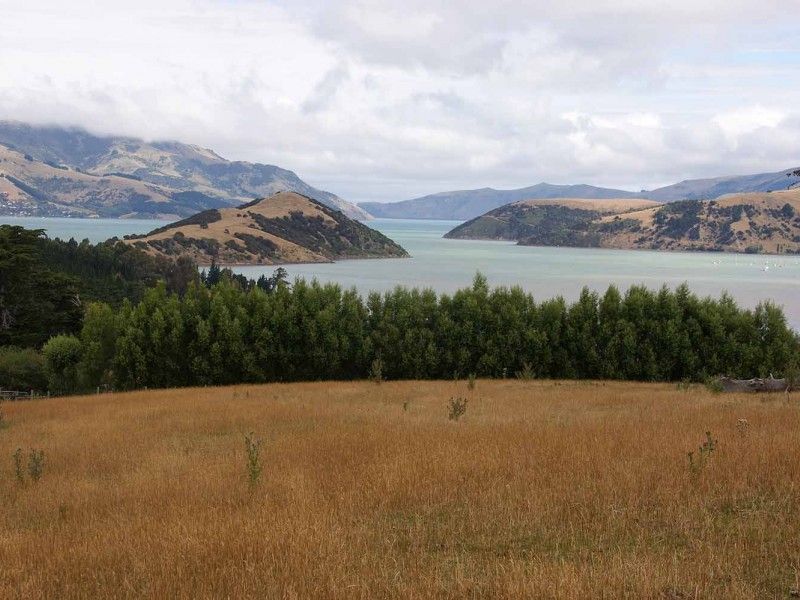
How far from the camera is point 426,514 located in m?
9.54

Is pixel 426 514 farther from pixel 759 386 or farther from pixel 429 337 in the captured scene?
pixel 429 337

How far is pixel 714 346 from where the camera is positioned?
54.1 m

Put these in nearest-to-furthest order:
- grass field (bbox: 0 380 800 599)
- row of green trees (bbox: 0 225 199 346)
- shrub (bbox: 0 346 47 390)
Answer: grass field (bbox: 0 380 800 599)
shrub (bbox: 0 346 47 390)
row of green trees (bbox: 0 225 199 346)

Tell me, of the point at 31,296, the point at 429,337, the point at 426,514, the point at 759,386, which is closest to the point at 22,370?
the point at 31,296

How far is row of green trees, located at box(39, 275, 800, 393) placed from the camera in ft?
179

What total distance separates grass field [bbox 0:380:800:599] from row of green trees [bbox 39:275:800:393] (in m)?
38.5

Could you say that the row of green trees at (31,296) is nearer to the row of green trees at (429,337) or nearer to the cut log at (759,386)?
the row of green trees at (429,337)

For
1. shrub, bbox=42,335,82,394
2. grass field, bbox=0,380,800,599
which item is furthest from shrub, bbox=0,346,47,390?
grass field, bbox=0,380,800,599

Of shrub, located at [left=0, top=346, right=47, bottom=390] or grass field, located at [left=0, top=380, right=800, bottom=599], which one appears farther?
shrub, located at [left=0, top=346, right=47, bottom=390]

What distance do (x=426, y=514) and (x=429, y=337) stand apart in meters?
49.3

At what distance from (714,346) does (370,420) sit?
4311 centimetres

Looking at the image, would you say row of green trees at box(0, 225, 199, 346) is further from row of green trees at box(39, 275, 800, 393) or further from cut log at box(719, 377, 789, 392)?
cut log at box(719, 377, 789, 392)

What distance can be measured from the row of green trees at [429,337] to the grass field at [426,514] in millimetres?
38475

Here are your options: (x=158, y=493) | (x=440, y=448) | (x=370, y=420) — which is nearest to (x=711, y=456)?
(x=440, y=448)
